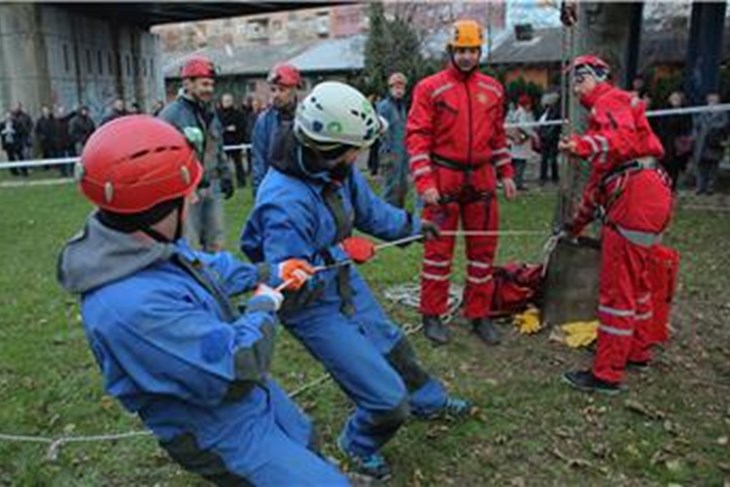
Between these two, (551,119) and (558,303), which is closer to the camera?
(558,303)

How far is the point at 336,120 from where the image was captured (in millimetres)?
3324

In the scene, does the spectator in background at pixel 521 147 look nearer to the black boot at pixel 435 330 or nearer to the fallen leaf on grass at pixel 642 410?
the black boot at pixel 435 330

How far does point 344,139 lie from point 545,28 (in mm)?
41775

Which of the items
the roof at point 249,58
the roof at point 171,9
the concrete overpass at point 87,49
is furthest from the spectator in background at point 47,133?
the roof at point 249,58

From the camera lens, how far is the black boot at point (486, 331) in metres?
5.61

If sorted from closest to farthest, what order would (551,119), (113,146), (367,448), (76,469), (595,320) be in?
(113,146) < (367,448) < (76,469) < (595,320) < (551,119)

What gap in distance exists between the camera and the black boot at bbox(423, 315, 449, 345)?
5602 millimetres

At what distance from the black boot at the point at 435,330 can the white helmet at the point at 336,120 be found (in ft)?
8.20

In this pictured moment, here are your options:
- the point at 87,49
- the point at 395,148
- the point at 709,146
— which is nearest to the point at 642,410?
the point at 395,148

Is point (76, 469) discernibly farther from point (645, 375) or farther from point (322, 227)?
point (645, 375)

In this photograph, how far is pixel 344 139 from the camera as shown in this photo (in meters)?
3.35

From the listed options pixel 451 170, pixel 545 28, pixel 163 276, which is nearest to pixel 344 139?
pixel 163 276

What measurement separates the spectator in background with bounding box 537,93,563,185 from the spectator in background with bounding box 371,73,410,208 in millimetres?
3997

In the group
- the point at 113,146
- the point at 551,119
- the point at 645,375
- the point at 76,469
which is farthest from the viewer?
the point at 551,119
